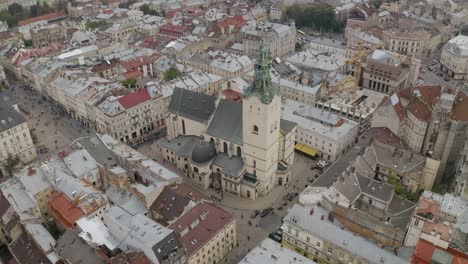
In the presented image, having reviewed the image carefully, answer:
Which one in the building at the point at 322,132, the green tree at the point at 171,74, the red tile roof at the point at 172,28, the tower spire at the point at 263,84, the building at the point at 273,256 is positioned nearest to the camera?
the building at the point at 273,256

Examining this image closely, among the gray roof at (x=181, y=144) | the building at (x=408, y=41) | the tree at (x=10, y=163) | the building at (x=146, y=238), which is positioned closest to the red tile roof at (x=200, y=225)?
the building at (x=146, y=238)

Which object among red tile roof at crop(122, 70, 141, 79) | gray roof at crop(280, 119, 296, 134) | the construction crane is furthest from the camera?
red tile roof at crop(122, 70, 141, 79)

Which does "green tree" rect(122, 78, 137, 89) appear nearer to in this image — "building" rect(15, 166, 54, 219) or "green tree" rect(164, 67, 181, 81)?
"green tree" rect(164, 67, 181, 81)

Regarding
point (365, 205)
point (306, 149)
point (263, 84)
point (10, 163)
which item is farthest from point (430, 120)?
point (10, 163)

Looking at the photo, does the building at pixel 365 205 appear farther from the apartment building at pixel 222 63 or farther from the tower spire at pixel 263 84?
the apartment building at pixel 222 63

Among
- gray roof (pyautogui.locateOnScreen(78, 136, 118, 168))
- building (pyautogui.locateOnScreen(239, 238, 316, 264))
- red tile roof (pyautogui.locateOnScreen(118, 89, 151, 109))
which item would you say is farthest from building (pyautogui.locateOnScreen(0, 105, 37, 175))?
building (pyautogui.locateOnScreen(239, 238, 316, 264))
